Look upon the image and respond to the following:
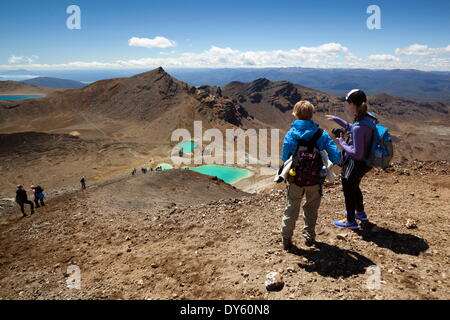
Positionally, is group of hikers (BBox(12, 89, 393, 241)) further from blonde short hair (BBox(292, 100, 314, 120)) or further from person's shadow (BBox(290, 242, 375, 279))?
person's shadow (BBox(290, 242, 375, 279))

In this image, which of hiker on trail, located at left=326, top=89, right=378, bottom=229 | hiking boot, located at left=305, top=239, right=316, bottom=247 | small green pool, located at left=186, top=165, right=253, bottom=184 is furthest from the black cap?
small green pool, located at left=186, top=165, right=253, bottom=184

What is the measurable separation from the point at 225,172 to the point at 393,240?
40.9 metres

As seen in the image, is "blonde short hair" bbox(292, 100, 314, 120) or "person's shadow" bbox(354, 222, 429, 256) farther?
"person's shadow" bbox(354, 222, 429, 256)

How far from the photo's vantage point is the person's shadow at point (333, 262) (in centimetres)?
411

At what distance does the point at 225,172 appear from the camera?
45.7 m

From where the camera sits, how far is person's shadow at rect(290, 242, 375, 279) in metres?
4.11

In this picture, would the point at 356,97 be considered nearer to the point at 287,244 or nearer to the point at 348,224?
the point at 348,224

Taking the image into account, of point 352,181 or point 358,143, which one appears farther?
point 352,181

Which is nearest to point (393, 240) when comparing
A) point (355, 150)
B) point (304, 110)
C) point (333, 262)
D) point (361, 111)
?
point (333, 262)

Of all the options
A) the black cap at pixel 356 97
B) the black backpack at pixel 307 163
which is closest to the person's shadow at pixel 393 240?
the black backpack at pixel 307 163

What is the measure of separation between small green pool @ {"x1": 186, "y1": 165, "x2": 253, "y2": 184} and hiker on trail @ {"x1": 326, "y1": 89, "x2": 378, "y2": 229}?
3695 centimetres

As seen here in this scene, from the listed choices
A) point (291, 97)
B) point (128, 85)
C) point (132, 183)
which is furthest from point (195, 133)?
point (291, 97)

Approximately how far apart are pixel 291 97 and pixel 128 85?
10982 cm
